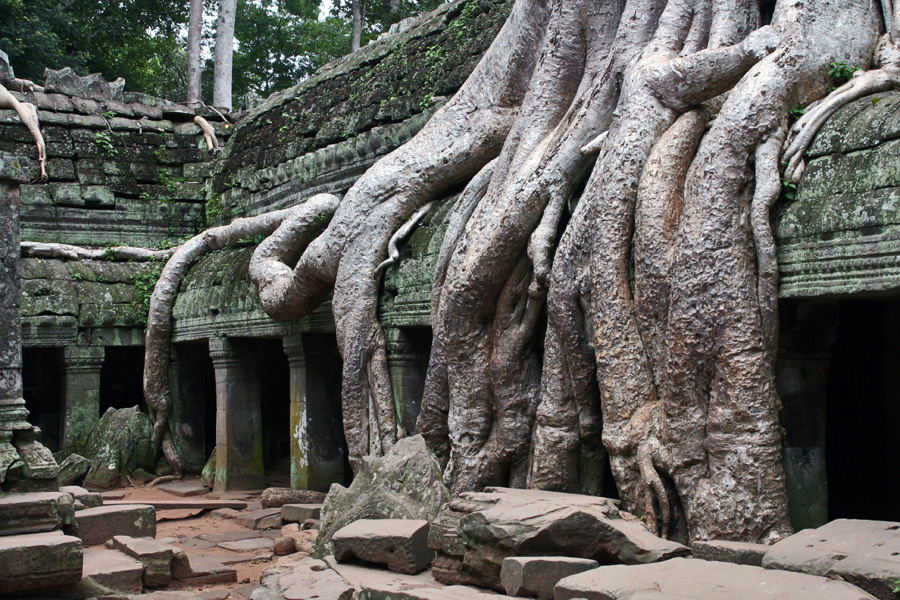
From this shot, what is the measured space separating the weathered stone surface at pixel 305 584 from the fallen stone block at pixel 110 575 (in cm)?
81

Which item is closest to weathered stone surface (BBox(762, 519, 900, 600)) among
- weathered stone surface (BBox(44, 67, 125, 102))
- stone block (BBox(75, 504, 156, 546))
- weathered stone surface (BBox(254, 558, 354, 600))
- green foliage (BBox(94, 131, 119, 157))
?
weathered stone surface (BBox(254, 558, 354, 600))

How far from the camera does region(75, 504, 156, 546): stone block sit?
600cm

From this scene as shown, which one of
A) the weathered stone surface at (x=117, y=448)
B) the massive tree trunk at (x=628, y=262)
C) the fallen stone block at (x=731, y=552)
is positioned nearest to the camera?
the fallen stone block at (x=731, y=552)

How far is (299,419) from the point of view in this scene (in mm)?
8133

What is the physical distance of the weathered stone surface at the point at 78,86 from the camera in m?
11.9

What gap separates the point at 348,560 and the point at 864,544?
249 centimetres

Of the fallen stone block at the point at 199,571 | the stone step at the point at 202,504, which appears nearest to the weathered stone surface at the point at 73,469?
the stone step at the point at 202,504

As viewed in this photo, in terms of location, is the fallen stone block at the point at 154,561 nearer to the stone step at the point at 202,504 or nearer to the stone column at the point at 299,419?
the stone column at the point at 299,419

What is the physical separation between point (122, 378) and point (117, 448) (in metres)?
2.17

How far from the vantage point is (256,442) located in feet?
30.9

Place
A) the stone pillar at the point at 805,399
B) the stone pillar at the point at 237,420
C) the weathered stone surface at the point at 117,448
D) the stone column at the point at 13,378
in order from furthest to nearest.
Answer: the weathered stone surface at the point at 117,448 < the stone pillar at the point at 237,420 < the stone column at the point at 13,378 < the stone pillar at the point at 805,399

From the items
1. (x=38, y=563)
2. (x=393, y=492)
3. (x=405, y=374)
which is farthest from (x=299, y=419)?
(x=38, y=563)

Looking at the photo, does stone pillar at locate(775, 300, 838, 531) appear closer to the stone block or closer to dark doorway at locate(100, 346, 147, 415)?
the stone block

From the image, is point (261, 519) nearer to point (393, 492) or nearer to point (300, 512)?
point (300, 512)
